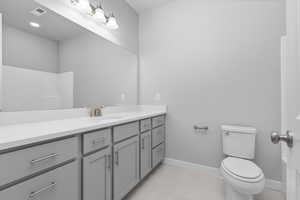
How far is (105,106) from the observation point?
1906 millimetres

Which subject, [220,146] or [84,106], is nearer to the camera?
[84,106]

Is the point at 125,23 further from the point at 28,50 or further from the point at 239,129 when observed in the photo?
the point at 239,129

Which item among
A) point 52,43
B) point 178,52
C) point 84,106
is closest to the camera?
point 52,43

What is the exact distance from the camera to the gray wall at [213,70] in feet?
5.53

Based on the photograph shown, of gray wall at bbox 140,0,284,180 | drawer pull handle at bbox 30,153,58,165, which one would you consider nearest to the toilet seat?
gray wall at bbox 140,0,284,180

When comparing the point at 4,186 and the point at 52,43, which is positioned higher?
the point at 52,43

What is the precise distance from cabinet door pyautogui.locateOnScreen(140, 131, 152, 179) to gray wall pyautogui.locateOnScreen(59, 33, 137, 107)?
70 cm

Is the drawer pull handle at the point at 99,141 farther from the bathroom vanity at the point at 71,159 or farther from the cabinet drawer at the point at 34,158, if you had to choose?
the cabinet drawer at the point at 34,158

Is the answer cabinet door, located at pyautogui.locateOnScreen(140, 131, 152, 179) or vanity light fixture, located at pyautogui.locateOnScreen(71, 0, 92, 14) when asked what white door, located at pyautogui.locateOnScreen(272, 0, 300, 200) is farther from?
vanity light fixture, located at pyautogui.locateOnScreen(71, 0, 92, 14)

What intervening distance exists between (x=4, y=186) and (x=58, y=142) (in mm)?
268

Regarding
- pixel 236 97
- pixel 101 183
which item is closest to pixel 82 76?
pixel 101 183

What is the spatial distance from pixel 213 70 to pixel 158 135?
120 cm

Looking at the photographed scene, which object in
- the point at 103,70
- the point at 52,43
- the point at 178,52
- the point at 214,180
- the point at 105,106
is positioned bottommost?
the point at 214,180

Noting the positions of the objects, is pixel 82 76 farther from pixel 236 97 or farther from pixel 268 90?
pixel 268 90
